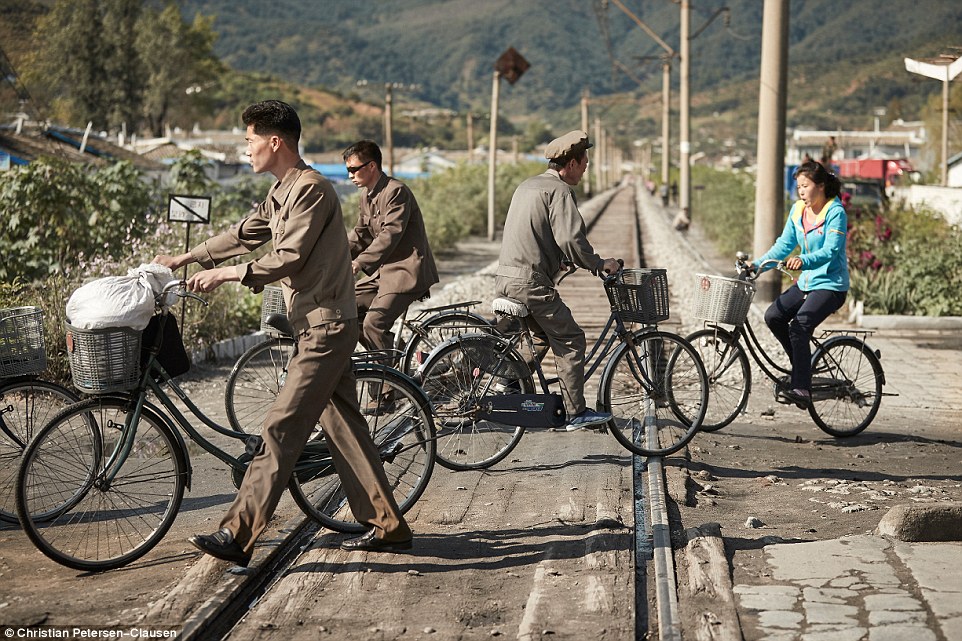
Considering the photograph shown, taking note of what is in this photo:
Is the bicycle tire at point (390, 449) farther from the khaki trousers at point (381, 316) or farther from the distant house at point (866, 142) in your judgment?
the distant house at point (866, 142)

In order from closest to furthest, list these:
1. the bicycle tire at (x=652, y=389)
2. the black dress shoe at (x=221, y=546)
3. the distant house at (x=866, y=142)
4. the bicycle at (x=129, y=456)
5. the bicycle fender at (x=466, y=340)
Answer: the black dress shoe at (x=221, y=546) → the bicycle at (x=129, y=456) → the bicycle fender at (x=466, y=340) → the bicycle tire at (x=652, y=389) → the distant house at (x=866, y=142)

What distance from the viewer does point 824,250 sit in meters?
8.91

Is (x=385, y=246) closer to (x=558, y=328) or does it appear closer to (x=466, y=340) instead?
(x=466, y=340)

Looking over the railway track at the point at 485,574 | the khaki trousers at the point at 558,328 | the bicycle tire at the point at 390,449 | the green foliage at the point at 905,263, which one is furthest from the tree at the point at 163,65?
the bicycle tire at the point at 390,449

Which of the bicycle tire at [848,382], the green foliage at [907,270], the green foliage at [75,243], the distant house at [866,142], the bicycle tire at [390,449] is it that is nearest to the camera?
the bicycle tire at [390,449]

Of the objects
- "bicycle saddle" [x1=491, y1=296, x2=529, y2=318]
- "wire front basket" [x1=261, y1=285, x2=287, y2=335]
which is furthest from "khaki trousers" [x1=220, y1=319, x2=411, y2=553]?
"wire front basket" [x1=261, y1=285, x2=287, y2=335]

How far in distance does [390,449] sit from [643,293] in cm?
208

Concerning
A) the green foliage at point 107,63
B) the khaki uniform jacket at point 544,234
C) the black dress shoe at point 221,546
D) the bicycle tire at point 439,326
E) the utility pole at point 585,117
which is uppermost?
the green foliage at point 107,63

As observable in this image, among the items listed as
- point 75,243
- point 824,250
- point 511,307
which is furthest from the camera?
point 75,243

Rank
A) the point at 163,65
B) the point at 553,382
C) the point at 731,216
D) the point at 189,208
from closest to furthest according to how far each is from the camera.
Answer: the point at 553,382, the point at 189,208, the point at 731,216, the point at 163,65

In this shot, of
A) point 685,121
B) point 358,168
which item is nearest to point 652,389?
point 358,168

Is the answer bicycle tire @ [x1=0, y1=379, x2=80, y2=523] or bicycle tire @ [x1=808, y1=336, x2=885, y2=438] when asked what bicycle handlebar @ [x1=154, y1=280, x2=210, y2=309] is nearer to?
bicycle tire @ [x1=0, y1=379, x2=80, y2=523]

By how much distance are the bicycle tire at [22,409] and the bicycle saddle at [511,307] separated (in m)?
2.50

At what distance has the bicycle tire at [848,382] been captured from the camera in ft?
30.3
